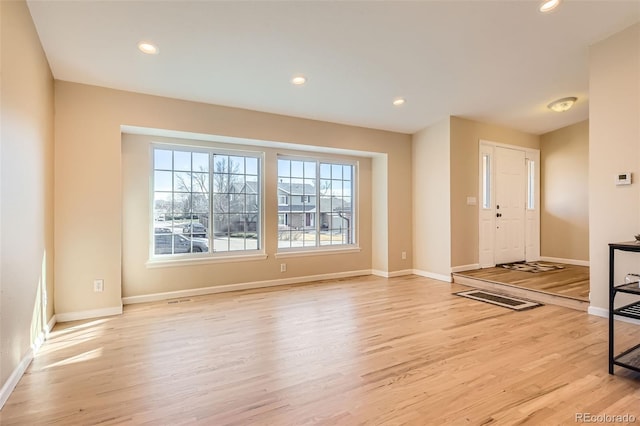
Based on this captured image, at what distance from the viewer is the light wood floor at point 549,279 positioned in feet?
13.8

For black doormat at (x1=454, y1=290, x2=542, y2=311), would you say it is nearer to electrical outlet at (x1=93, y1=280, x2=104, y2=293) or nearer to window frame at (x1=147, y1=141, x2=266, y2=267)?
window frame at (x1=147, y1=141, x2=266, y2=267)

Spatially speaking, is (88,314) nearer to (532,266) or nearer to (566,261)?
(532,266)

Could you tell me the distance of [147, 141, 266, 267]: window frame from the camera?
14.4ft

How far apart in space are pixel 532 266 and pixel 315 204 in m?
4.02

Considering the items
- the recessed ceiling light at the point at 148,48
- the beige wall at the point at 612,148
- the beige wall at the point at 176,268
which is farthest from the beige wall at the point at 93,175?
the beige wall at the point at 612,148

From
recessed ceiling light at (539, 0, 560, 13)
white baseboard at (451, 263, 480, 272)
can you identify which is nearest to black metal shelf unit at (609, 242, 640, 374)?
recessed ceiling light at (539, 0, 560, 13)

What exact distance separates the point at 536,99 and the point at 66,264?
6495 mm

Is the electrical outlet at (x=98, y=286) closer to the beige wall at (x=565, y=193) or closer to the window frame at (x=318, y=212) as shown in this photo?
the window frame at (x=318, y=212)

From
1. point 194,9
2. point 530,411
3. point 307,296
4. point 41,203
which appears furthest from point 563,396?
point 41,203

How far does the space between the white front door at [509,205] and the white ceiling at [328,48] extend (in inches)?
64.4

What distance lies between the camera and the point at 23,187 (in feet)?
8.18

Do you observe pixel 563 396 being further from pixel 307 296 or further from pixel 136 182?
pixel 136 182

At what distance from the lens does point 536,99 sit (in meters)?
4.98

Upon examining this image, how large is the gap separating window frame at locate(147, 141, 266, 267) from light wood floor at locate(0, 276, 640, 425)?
83cm
